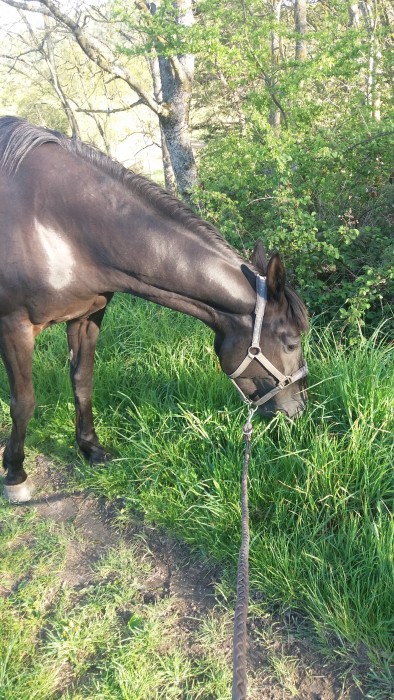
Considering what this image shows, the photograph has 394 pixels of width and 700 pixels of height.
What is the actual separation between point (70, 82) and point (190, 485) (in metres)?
16.6

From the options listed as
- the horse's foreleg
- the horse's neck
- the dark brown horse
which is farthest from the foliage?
the horse's foreleg

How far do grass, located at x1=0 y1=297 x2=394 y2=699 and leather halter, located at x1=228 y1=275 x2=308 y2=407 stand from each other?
0.64ft

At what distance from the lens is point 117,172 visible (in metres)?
2.55

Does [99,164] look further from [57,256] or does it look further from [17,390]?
[17,390]

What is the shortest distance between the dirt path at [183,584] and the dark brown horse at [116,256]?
3.10ft

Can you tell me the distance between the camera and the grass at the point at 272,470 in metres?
2.03

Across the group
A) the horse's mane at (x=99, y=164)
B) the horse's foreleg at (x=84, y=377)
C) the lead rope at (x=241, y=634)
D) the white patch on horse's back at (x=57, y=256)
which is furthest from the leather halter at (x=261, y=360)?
the horse's foreleg at (x=84, y=377)

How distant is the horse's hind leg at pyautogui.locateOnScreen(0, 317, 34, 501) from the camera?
265cm

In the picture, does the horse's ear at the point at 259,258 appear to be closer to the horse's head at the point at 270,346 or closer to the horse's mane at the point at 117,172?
the horse's head at the point at 270,346

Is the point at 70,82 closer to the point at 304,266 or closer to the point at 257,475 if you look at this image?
the point at 304,266

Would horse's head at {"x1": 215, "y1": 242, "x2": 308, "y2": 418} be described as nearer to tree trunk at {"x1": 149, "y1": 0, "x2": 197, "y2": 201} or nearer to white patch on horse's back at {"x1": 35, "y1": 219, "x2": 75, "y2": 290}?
white patch on horse's back at {"x1": 35, "y1": 219, "x2": 75, "y2": 290}

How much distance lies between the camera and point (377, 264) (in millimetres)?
3762

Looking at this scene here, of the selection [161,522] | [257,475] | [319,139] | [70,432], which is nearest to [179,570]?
[161,522]

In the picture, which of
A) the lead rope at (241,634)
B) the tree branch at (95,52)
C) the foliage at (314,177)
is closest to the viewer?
the lead rope at (241,634)
